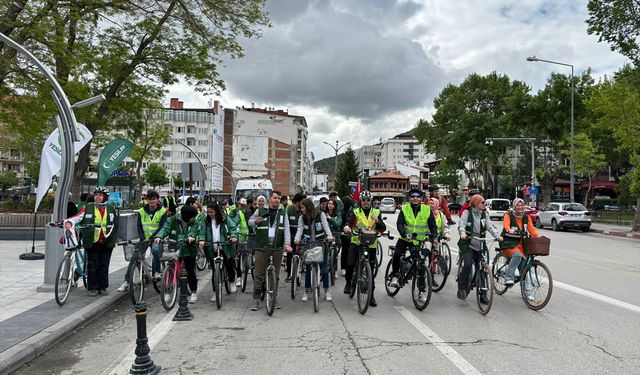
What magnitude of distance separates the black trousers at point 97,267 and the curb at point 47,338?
0.43m

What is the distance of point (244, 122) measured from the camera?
105938 millimetres

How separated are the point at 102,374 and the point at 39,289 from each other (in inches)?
177

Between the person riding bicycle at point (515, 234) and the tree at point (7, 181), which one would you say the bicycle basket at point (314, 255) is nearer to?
the person riding bicycle at point (515, 234)

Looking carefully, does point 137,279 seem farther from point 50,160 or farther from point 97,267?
point 50,160

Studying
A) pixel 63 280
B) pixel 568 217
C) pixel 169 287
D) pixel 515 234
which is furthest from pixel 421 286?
pixel 568 217

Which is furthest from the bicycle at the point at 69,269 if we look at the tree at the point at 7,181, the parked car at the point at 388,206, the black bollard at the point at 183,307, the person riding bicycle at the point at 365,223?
the tree at the point at 7,181

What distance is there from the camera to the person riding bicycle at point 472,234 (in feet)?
25.9

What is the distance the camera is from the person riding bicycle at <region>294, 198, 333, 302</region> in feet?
27.7

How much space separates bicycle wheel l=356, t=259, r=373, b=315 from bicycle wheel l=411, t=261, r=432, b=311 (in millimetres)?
768

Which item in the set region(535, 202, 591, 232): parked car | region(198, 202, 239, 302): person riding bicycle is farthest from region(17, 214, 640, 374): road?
region(535, 202, 591, 232): parked car

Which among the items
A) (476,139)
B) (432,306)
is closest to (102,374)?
→ (432,306)

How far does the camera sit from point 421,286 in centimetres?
771

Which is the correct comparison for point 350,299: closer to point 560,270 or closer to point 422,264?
point 422,264

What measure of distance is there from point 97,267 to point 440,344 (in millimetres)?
5789
